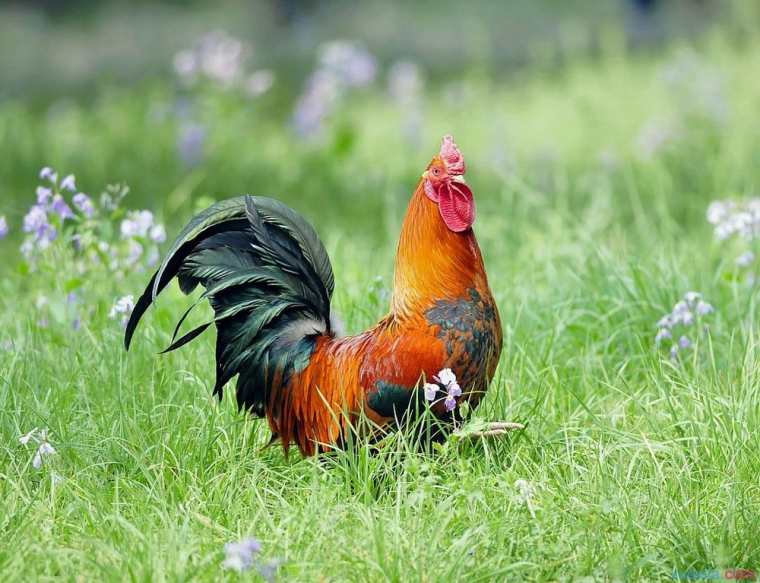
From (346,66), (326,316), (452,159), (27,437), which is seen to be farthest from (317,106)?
(27,437)

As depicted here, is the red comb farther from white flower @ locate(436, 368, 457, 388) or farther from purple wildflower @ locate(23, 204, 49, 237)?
purple wildflower @ locate(23, 204, 49, 237)

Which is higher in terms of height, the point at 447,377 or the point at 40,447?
the point at 447,377

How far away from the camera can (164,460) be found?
10.8 ft

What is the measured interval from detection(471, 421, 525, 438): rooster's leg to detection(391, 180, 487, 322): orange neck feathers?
390 millimetres

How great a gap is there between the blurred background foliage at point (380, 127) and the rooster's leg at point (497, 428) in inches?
90.0

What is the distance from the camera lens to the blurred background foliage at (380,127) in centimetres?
707

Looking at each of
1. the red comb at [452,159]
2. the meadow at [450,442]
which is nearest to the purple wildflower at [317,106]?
the meadow at [450,442]

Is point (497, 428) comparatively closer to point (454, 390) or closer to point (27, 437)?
point (454, 390)

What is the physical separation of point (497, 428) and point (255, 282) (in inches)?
32.7

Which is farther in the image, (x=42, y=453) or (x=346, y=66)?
(x=346, y=66)

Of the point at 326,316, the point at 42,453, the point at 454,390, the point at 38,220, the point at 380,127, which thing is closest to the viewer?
the point at 454,390

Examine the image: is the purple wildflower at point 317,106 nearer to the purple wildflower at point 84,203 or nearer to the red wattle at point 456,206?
the purple wildflower at point 84,203

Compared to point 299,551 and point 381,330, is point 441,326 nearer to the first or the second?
point 381,330

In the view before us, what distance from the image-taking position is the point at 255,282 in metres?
3.27
